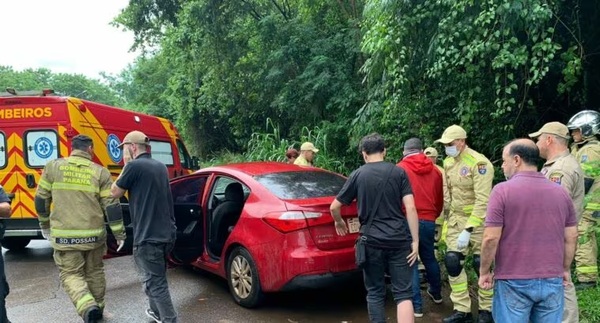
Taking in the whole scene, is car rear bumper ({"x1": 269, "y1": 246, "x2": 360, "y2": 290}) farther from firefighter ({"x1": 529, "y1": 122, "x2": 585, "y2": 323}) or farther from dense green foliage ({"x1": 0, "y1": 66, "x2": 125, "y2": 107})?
dense green foliage ({"x1": 0, "y1": 66, "x2": 125, "y2": 107})

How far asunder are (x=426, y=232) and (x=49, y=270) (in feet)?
17.3

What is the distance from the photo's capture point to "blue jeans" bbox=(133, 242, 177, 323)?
13.0 ft

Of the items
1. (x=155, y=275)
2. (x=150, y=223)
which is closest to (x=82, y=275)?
(x=155, y=275)

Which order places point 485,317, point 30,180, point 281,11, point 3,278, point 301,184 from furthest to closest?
point 281,11 → point 30,180 → point 301,184 → point 485,317 → point 3,278

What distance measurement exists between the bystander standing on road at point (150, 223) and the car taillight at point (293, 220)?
3.24 ft

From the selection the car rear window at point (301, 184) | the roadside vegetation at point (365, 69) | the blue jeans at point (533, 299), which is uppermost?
the roadside vegetation at point (365, 69)

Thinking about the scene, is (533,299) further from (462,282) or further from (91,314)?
(91,314)

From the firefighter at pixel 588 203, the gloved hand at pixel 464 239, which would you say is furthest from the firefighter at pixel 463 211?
the firefighter at pixel 588 203

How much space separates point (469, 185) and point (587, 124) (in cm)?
168

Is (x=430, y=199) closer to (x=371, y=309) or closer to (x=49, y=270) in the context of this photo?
(x=371, y=309)

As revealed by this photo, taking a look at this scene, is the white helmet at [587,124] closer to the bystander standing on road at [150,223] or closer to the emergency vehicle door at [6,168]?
the bystander standing on road at [150,223]

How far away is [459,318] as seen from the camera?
4215 mm

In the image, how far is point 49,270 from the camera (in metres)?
6.57

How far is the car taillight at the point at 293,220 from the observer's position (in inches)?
165
